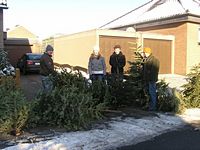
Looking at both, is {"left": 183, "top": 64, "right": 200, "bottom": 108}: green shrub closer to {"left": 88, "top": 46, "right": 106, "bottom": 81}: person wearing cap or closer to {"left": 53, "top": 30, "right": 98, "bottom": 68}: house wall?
{"left": 88, "top": 46, "right": 106, "bottom": 81}: person wearing cap

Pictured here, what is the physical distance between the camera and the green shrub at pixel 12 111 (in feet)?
24.4

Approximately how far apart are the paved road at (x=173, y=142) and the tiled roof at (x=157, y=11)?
1822 cm

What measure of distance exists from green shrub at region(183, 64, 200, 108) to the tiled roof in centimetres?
1398

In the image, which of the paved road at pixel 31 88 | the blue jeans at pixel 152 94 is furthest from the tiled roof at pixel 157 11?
the blue jeans at pixel 152 94

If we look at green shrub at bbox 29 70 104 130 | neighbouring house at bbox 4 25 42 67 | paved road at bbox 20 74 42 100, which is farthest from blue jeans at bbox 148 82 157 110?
neighbouring house at bbox 4 25 42 67

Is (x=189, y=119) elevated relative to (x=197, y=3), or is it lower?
lower

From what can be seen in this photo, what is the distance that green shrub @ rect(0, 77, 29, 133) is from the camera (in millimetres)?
7438

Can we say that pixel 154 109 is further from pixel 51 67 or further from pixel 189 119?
pixel 51 67

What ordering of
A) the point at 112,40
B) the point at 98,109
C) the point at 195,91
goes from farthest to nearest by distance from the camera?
the point at 112,40
the point at 195,91
the point at 98,109

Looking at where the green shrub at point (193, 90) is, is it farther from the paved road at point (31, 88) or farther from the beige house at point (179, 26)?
the beige house at point (179, 26)

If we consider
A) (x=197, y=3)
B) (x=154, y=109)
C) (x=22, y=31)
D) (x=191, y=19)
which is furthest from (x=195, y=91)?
(x=22, y=31)

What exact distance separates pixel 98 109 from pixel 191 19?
17.9 metres

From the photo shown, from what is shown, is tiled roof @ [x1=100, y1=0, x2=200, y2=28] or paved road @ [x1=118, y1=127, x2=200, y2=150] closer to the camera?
paved road @ [x1=118, y1=127, x2=200, y2=150]

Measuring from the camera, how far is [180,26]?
25953 mm
